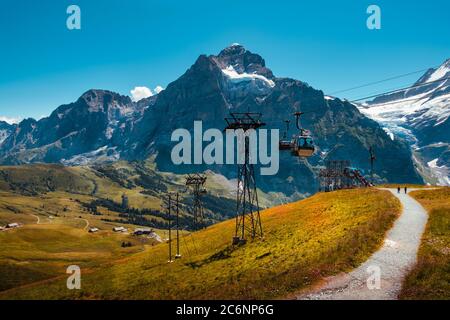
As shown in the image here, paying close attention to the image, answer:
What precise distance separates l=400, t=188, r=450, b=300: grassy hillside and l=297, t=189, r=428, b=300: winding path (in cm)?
78

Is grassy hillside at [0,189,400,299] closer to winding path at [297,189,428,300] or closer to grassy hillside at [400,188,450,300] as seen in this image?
winding path at [297,189,428,300]

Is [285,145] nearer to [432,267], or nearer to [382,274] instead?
[382,274]

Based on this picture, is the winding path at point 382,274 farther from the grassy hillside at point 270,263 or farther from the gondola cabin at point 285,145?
the gondola cabin at point 285,145

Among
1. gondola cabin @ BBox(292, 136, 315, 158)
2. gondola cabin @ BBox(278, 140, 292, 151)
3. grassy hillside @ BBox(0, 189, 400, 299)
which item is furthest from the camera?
gondola cabin @ BBox(278, 140, 292, 151)

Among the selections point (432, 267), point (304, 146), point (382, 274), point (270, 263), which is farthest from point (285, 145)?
point (432, 267)

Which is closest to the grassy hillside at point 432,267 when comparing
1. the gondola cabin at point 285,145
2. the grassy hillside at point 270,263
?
the grassy hillside at point 270,263

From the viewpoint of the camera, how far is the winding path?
32562mm

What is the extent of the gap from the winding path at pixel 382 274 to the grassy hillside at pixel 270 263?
54.0 inches

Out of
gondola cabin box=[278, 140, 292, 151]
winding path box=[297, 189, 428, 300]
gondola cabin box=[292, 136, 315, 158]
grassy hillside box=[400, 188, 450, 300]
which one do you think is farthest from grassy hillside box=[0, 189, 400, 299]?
gondola cabin box=[278, 140, 292, 151]

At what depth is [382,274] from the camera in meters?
36.0
